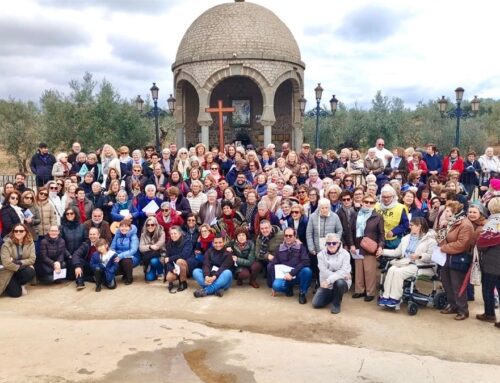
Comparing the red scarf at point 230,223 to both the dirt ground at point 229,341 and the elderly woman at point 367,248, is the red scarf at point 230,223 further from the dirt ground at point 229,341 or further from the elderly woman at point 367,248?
the elderly woman at point 367,248

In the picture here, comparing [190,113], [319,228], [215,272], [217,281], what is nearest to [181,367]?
[217,281]

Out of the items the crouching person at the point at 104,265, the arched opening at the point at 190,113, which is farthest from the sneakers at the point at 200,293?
the arched opening at the point at 190,113

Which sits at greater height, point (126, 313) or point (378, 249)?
point (378, 249)

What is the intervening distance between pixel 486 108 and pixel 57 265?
53750 millimetres

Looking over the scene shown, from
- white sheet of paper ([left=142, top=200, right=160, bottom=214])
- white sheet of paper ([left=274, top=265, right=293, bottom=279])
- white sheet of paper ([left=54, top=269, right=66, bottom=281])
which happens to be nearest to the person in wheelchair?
white sheet of paper ([left=274, top=265, right=293, bottom=279])

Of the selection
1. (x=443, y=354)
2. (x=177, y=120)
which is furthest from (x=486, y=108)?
(x=443, y=354)

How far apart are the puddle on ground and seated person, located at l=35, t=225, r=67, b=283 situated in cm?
341

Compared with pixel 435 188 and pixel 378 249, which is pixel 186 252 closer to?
pixel 378 249

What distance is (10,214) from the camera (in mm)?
8180

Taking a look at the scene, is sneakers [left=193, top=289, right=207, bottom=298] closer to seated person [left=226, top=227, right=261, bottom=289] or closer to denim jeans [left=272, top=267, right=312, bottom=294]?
seated person [left=226, top=227, right=261, bottom=289]

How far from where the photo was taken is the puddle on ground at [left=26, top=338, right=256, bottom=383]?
16.0ft

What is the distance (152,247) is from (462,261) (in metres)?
5.01

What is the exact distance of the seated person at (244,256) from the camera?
796cm

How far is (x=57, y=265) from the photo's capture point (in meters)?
8.08
